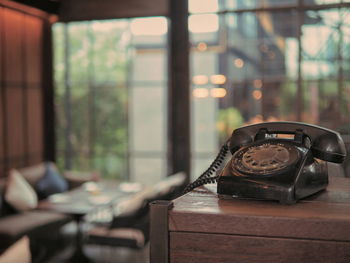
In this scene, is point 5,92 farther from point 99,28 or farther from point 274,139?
point 274,139

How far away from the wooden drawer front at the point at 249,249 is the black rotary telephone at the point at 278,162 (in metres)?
0.08

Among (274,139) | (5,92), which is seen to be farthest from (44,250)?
(274,139)

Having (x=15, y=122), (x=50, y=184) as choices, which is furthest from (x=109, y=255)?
(x=15, y=122)

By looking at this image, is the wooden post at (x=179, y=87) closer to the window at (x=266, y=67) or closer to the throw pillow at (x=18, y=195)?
the window at (x=266, y=67)

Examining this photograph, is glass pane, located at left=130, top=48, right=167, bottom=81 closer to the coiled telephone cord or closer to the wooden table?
the coiled telephone cord

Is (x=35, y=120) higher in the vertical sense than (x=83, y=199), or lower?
higher

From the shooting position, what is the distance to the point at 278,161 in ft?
2.40

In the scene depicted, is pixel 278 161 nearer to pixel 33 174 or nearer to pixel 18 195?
pixel 18 195

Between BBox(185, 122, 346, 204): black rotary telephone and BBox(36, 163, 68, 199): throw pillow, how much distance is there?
4.98m

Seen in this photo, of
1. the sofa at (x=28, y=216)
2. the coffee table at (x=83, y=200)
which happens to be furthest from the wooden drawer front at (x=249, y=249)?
the coffee table at (x=83, y=200)

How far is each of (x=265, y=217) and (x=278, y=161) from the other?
17 cm

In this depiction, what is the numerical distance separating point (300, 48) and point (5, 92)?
3.57m

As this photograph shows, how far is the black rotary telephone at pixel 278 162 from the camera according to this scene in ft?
2.18

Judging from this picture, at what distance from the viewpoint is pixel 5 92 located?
19.2 feet
